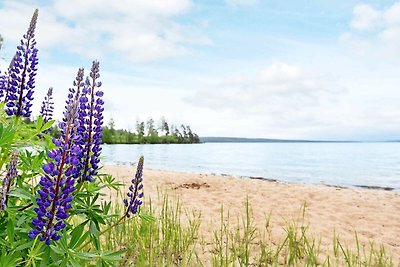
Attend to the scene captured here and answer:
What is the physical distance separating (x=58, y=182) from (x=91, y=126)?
2.29 feet

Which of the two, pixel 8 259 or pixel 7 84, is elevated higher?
pixel 7 84

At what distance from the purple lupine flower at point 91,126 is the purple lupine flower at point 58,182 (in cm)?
52

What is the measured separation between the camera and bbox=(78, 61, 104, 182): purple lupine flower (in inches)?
93.7

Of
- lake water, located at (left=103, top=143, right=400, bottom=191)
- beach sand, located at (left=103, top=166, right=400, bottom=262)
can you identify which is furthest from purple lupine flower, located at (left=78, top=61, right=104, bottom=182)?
beach sand, located at (left=103, top=166, right=400, bottom=262)

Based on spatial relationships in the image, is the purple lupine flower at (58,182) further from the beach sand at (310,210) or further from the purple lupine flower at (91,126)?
the beach sand at (310,210)

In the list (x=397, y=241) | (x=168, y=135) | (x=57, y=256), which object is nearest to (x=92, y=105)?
(x=57, y=256)

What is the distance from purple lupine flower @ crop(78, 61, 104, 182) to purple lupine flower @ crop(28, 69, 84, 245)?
1.70 feet

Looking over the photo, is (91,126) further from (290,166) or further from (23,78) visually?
(290,166)

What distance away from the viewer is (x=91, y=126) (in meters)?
2.41

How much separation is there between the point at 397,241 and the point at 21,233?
7.43m

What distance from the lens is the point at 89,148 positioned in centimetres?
240

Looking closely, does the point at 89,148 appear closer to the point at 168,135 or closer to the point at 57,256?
the point at 57,256

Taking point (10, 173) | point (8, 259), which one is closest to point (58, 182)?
point (10, 173)

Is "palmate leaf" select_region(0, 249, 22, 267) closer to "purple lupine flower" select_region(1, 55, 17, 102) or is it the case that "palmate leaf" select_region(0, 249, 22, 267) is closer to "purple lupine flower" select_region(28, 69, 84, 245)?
"purple lupine flower" select_region(28, 69, 84, 245)
